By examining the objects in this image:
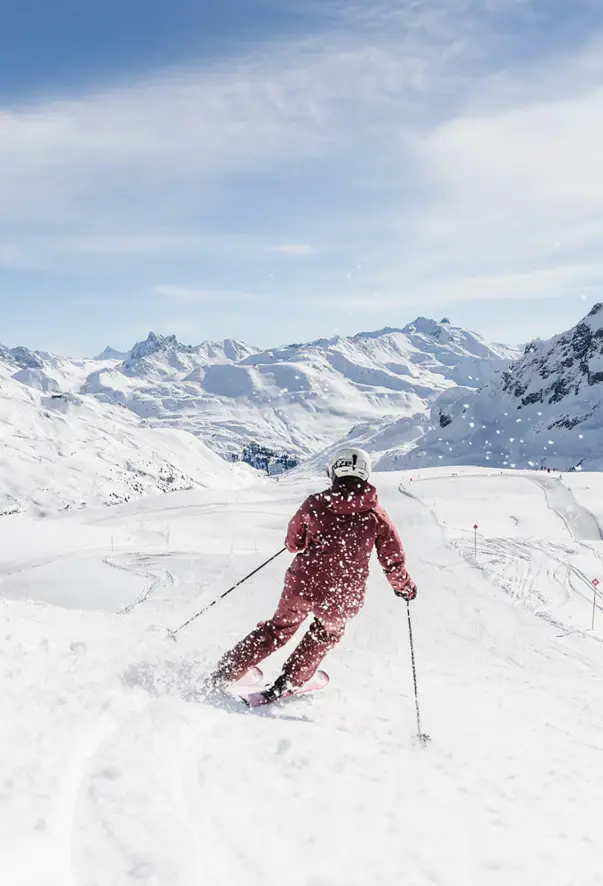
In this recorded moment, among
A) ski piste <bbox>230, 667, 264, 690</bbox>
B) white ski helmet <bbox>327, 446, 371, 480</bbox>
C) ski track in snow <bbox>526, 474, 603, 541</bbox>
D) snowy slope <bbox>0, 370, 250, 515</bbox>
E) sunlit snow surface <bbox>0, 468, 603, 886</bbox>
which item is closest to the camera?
sunlit snow surface <bbox>0, 468, 603, 886</bbox>

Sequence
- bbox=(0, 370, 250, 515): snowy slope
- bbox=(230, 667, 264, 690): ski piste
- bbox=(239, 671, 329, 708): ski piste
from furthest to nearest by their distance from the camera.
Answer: bbox=(0, 370, 250, 515): snowy slope → bbox=(230, 667, 264, 690): ski piste → bbox=(239, 671, 329, 708): ski piste

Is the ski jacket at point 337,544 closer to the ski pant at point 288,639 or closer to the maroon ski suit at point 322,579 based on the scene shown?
the maroon ski suit at point 322,579

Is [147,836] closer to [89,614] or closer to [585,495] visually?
[89,614]

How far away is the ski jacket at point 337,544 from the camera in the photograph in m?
6.26

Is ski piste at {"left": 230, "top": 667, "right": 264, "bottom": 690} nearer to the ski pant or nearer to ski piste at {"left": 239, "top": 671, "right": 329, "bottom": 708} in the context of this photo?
the ski pant

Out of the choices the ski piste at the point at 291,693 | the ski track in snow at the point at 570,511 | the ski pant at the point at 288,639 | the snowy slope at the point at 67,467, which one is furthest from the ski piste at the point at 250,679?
the snowy slope at the point at 67,467

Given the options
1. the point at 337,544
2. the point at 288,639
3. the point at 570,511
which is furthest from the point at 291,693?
the point at 570,511

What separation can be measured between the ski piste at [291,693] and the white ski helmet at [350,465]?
235 cm

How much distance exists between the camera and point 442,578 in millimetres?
21406

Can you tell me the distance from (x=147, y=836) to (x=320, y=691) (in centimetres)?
377

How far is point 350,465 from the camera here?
20.5ft

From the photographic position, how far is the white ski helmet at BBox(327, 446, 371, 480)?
6.24 meters

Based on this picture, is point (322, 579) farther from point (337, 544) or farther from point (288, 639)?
point (288, 639)

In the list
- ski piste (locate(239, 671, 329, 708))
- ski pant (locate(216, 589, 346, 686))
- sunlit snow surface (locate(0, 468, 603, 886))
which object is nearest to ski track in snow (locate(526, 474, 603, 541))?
sunlit snow surface (locate(0, 468, 603, 886))
